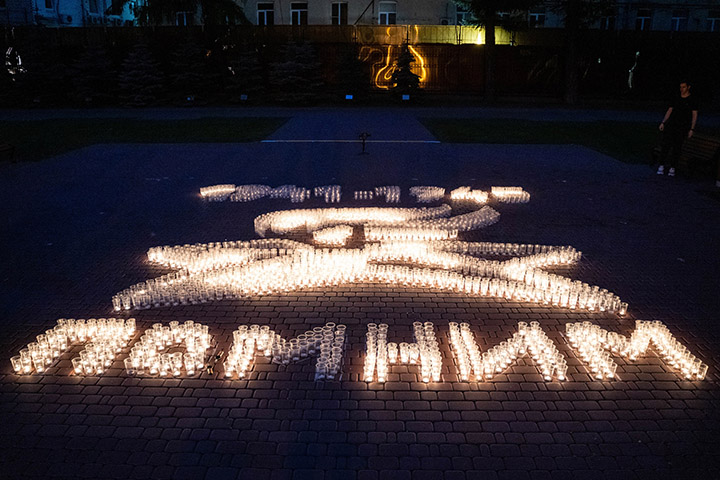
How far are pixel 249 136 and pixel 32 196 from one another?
9.00 metres

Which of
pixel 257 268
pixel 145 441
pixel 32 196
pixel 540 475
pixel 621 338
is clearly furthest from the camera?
pixel 32 196

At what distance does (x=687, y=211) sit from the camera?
33.6 ft

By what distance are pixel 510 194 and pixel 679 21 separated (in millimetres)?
35439

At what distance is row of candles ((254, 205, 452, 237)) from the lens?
9.08 metres

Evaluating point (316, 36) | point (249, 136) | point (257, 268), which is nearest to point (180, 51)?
point (316, 36)

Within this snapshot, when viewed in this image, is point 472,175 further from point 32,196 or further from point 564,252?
point 32,196

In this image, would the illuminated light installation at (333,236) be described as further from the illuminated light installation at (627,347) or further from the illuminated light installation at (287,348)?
the illuminated light installation at (627,347)

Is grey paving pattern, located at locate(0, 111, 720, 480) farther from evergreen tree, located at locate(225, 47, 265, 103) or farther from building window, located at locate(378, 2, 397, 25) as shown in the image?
building window, located at locate(378, 2, 397, 25)

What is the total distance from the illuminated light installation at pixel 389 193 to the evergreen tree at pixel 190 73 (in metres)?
22.9

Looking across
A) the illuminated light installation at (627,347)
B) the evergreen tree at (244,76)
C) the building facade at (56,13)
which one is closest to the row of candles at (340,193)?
the illuminated light installation at (627,347)

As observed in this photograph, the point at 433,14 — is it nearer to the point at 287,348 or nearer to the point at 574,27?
the point at 574,27

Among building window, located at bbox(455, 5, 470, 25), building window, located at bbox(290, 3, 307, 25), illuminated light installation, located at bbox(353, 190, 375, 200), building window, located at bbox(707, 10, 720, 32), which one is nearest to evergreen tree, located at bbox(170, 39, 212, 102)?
building window, located at bbox(290, 3, 307, 25)

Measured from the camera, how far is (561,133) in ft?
67.8

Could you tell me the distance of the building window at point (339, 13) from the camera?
38.2 meters
